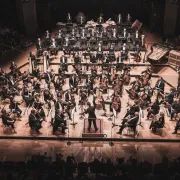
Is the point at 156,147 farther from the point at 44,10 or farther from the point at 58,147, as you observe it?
the point at 44,10

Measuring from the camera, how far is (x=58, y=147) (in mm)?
16500

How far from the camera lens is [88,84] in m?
18.7

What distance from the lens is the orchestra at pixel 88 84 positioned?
670 inches

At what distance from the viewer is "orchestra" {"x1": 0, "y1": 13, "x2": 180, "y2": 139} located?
17017mm

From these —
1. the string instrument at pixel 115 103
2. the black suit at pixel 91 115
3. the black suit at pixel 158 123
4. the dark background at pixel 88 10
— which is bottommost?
the black suit at pixel 158 123

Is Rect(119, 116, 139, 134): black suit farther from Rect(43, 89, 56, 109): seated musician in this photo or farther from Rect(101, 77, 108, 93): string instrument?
Rect(43, 89, 56, 109): seated musician

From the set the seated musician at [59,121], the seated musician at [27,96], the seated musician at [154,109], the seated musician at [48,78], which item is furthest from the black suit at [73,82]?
the seated musician at [154,109]

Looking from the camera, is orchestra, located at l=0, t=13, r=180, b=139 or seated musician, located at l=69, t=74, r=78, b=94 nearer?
orchestra, located at l=0, t=13, r=180, b=139

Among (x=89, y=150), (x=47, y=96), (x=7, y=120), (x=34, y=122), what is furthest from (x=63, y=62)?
(x=89, y=150)

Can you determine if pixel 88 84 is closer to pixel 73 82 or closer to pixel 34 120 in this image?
pixel 73 82

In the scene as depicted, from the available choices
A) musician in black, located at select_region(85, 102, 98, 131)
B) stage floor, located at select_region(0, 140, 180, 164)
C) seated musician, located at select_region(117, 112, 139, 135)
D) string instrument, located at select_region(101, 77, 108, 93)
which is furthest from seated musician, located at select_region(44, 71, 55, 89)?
seated musician, located at select_region(117, 112, 139, 135)

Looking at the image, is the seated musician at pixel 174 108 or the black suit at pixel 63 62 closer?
the seated musician at pixel 174 108

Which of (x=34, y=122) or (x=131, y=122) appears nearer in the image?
(x=131, y=122)

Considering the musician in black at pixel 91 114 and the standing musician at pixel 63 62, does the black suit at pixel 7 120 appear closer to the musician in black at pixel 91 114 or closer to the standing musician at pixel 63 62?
the musician in black at pixel 91 114
